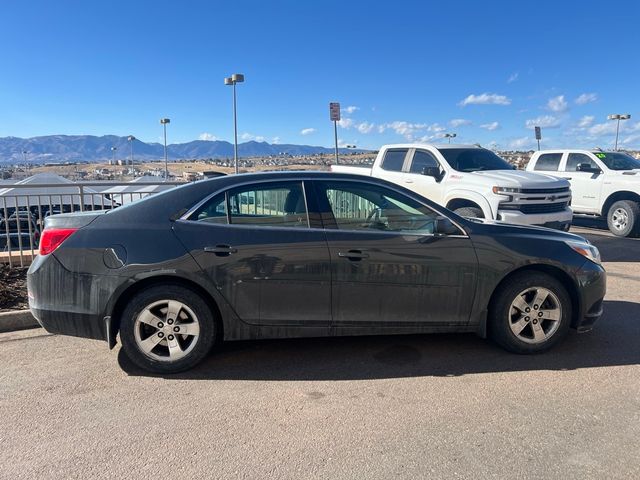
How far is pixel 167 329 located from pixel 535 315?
304cm

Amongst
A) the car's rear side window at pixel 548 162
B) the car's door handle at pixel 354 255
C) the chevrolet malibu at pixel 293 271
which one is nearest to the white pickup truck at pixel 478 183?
the car's rear side window at pixel 548 162

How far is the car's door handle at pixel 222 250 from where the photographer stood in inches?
148

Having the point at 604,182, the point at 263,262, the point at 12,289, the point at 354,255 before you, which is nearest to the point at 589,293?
the point at 354,255

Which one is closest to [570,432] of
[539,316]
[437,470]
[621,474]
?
[621,474]

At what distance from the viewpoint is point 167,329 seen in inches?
149

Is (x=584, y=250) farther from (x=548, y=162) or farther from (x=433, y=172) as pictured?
(x=548, y=162)

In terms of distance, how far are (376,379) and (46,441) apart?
2261 millimetres

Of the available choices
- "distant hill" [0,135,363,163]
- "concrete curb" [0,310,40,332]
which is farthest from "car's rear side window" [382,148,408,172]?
"distant hill" [0,135,363,163]

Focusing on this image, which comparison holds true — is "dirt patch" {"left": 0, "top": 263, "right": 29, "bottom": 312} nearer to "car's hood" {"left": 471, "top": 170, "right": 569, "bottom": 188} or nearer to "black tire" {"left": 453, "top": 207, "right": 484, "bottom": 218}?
"black tire" {"left": 453, "top": 207, "right": 484, "bottom": 218}

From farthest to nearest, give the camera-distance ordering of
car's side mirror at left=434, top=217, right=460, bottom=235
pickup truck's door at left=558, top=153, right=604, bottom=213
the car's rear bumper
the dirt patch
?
pickup truck's door at left=558, top=153, right=604, bottom=213
the dirt patch
the car's rear bumper
car's side mirror at left=434, top=217, right=460, bottom=235

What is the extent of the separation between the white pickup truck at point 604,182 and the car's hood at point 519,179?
3237 mm

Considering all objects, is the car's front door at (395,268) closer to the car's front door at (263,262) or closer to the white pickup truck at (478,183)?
the car's front door at (263,262)

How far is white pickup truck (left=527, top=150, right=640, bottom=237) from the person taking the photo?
1088 centimetres

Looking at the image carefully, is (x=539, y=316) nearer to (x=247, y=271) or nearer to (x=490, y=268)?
(x=490, y=268)
